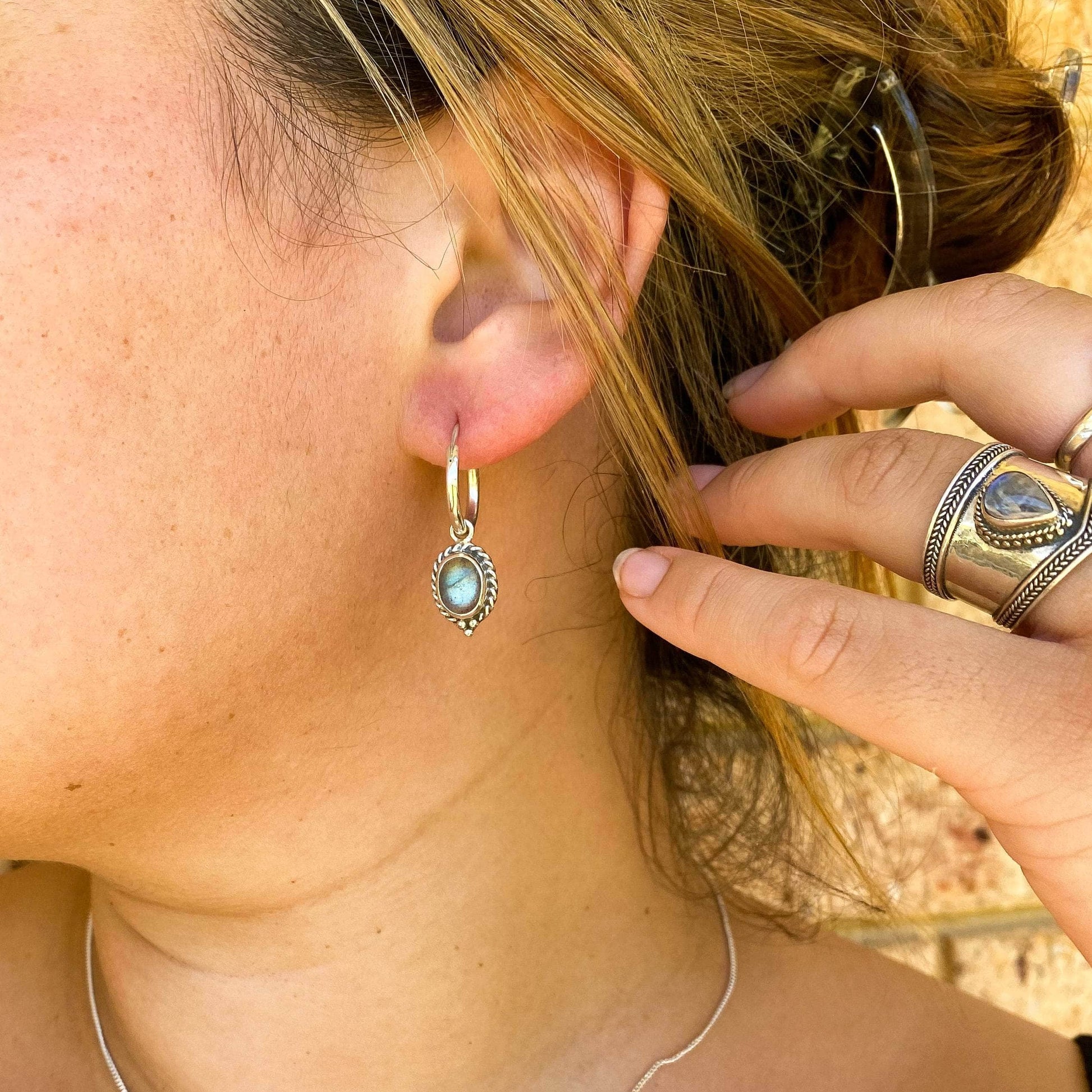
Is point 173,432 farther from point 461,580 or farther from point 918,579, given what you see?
point 918,579

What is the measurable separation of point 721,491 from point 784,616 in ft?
0.71

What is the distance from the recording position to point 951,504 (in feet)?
2.91

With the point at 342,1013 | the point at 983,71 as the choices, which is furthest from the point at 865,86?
the point at 342,1013

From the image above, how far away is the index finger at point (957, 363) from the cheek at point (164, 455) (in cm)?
40

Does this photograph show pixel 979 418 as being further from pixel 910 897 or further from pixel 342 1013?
pixel 910 897

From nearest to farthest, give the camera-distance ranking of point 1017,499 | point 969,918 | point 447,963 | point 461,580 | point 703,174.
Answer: point 1017,499 → point 461,580 → point 703,174 → point 447,963 → point 969,918

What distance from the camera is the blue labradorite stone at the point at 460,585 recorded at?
947mm

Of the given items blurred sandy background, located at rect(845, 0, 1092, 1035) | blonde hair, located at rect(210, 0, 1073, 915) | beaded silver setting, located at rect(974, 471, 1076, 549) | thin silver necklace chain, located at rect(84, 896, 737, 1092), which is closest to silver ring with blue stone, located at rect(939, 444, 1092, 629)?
beaded silver setting, located at rect(974, 471, 1076, 549)

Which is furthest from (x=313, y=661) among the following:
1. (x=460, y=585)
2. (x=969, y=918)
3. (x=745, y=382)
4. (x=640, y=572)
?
(x=969, y=918)

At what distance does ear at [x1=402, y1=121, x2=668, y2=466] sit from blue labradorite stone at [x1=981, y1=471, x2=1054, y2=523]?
360 millimetres

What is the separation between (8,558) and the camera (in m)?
0.84

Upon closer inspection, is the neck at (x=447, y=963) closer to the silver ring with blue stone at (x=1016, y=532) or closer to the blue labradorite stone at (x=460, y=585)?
the blue labradorite stone at (x=460, y=585)

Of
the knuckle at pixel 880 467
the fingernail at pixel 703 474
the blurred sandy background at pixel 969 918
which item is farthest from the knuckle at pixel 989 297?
the blurred sandy background at pixel 969 918

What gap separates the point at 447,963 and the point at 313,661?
40cm
